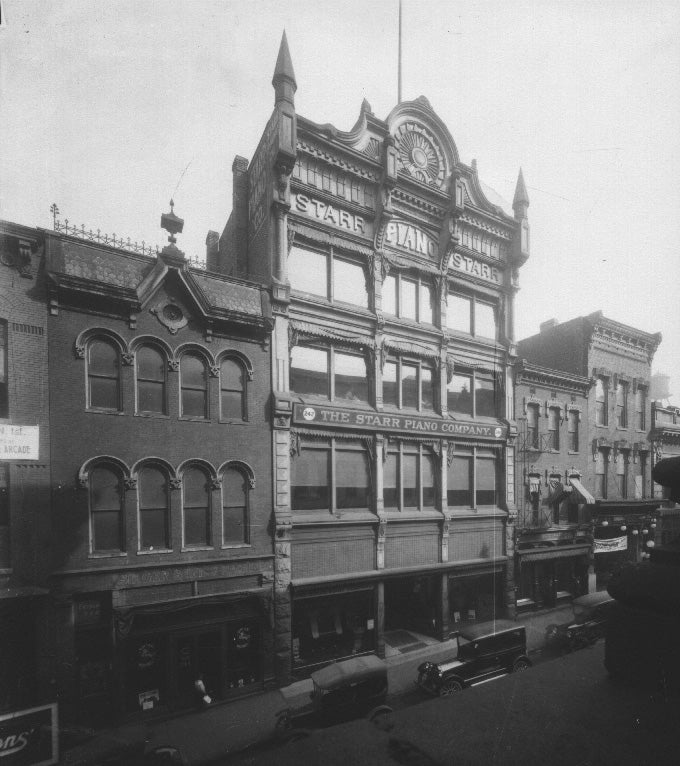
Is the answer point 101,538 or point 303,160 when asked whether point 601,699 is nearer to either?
point 101,538

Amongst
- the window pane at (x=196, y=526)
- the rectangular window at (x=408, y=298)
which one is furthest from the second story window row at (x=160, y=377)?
the rectangular window at (x=408, y=298)

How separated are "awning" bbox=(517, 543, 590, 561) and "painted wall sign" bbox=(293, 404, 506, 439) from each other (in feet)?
19.5

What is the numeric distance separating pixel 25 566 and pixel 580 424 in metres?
25.0

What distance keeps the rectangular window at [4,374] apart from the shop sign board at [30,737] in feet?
23.0

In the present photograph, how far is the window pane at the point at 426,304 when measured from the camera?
755 inches

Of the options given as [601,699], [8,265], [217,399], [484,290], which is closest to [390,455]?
[217,399]

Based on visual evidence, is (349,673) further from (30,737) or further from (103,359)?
(103,359)

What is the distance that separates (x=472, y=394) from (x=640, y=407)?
46.5 ft

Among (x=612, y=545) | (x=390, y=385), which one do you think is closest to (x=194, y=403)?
(x=390, y=385)

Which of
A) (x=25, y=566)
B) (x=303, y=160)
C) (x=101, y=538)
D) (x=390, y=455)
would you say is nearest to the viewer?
(x=25, y=566)

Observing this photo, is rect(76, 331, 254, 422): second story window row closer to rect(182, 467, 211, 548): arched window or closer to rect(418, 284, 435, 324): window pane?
rect(182, 467, 211, 548): arched window

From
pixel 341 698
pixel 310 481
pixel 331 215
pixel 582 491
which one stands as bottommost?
pixel 341 698

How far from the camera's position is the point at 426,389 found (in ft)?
62.1

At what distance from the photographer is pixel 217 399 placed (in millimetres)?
14398
